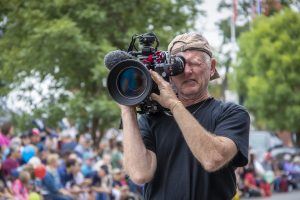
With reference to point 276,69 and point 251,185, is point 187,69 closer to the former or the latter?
point 251,185

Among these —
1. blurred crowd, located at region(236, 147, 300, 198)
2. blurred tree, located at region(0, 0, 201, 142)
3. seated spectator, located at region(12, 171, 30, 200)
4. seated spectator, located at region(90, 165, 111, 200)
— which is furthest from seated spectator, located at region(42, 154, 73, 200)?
blurred crowd, located at region(236, 147, 300, 198)

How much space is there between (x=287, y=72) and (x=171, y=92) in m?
35.2

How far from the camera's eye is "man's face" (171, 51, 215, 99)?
3879 mm

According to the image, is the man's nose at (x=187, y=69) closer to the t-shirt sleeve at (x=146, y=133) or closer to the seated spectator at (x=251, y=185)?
the t-shirt sleeve at (x=146, y=133)

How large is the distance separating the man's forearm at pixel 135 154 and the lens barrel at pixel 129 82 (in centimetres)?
10

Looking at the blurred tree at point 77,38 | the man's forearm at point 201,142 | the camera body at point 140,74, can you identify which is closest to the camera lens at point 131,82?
the camera body at point 140,74

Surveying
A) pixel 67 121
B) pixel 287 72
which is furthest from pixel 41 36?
pixel 287 72

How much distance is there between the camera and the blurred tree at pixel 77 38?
63.0ft

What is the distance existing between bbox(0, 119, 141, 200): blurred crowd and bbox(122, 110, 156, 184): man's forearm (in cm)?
843

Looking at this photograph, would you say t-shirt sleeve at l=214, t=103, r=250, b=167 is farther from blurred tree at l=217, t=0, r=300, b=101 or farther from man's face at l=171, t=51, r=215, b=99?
blurred tree at l=217, t=0, r=300, b=101

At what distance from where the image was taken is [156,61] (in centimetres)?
384

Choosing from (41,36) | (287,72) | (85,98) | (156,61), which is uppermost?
(156,61)

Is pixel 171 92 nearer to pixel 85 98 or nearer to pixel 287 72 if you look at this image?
pixel 85 98

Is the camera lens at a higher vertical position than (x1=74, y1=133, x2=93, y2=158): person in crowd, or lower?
higher
